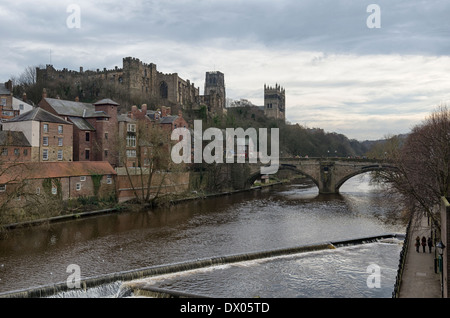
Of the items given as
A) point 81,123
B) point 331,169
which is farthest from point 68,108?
point 331,169

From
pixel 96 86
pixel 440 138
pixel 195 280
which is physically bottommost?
pixel 195 280

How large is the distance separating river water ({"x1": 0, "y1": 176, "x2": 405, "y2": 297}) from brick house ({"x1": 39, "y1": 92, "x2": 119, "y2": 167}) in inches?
444

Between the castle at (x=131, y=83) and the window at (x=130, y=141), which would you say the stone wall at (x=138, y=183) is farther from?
the castle at (x=131, y=83)

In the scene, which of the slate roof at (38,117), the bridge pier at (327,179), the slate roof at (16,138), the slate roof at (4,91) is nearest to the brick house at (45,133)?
A: the slate roof at (38,117)

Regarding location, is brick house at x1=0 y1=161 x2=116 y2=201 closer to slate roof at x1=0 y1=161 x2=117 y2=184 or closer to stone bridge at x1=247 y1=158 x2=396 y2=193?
slate roof at x1=0 y1=161 x2=117 y2=184

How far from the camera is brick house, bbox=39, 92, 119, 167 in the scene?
153ft

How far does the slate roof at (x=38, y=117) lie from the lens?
40.8m

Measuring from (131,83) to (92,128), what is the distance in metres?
37.7

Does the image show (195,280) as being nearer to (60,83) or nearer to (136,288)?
(136,288)

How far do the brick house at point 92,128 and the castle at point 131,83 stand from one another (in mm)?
26478

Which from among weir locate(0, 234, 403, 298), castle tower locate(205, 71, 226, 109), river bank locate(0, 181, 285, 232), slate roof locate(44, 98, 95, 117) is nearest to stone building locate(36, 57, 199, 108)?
slate roof locate(44, 98, 95, 117)

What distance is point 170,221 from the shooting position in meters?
35.9

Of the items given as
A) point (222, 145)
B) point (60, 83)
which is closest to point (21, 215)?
point (222, 145)

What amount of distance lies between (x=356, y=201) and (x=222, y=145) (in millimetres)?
20917
